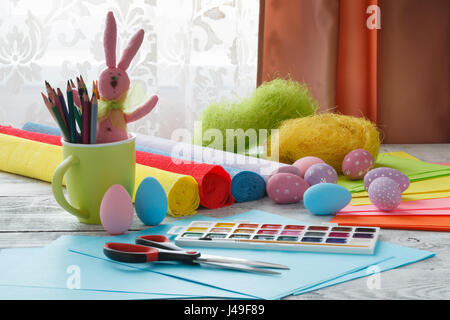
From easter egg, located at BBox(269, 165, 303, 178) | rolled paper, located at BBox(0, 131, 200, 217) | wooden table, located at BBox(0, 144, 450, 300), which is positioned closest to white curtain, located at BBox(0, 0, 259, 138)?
rolled paper, located at BBox(0, 131, 200, 217)

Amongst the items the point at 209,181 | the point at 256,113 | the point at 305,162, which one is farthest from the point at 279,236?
the point at 256,113

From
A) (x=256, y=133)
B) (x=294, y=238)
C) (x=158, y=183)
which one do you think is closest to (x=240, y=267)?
(x=294, y=238)

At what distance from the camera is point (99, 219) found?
86cm

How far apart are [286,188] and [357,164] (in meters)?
0.19

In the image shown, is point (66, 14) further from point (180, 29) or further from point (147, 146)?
point (147, 146)

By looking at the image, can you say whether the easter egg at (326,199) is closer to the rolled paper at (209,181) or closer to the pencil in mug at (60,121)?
the rolled paper at (209,181)

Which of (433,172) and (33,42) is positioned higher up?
(33,42)

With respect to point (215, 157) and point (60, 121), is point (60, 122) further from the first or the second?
point (215, 157)

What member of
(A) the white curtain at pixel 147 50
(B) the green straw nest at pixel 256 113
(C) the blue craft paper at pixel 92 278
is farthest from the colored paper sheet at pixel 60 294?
(A) the white curtain at pixel 147 50

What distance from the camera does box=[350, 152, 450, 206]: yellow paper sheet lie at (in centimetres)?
99

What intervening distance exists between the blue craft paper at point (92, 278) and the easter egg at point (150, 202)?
0.45 ft

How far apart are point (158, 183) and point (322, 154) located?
16.2 inches

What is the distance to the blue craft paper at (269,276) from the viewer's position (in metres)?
0.63
